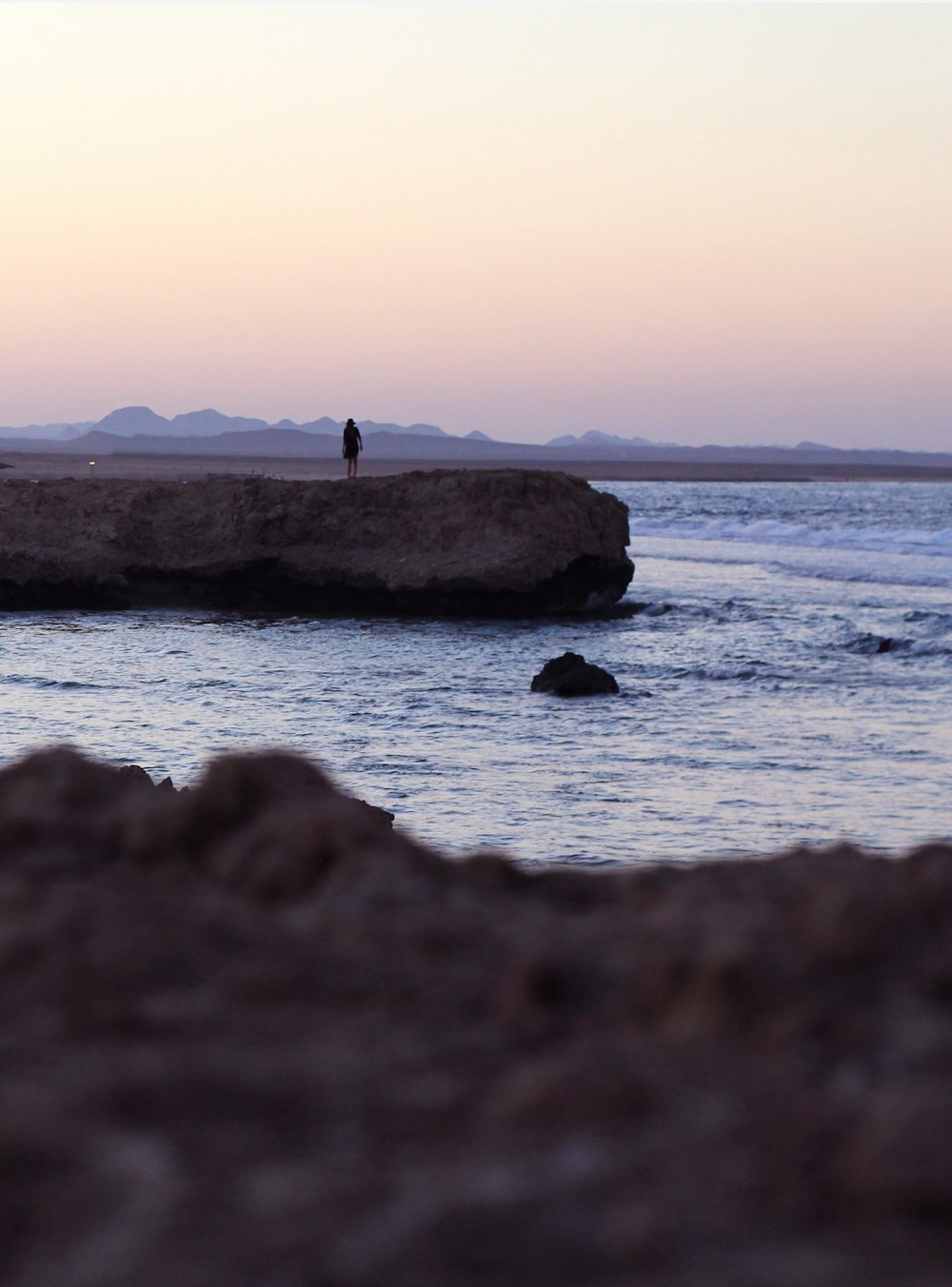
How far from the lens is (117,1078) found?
1.76 metres

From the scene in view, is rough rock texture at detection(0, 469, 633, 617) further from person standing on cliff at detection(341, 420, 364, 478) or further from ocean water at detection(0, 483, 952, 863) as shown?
person standing on cliff at detection(341, 420, 364, 478)

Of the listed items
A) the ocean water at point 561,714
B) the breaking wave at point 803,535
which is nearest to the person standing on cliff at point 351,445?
the ocean water at point 561,714

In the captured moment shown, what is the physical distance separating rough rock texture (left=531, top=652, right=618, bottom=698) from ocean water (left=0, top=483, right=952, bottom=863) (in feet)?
0.63

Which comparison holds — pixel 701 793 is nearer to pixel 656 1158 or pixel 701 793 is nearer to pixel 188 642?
pixel 656 1158

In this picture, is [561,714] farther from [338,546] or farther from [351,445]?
[351,445]

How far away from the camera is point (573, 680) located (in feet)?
40.8

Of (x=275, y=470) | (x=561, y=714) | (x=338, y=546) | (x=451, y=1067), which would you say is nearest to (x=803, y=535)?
(x=338, y=546)

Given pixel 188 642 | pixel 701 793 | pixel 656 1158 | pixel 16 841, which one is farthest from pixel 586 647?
pixel 656 1158

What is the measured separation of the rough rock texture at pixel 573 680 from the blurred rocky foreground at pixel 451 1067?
965 centimetres

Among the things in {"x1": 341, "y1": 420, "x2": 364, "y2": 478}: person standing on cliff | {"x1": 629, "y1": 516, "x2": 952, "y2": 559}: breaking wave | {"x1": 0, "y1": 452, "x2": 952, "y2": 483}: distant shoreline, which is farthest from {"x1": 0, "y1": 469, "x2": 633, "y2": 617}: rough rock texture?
{"x1": 0, "y1": 452, "x2": 952, "y2": 483}: distant shoreline

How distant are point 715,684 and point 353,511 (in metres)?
9.11

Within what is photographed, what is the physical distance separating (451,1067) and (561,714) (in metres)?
9.94

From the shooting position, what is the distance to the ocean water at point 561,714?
824 cm

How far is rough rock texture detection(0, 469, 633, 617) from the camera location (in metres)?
20.2
